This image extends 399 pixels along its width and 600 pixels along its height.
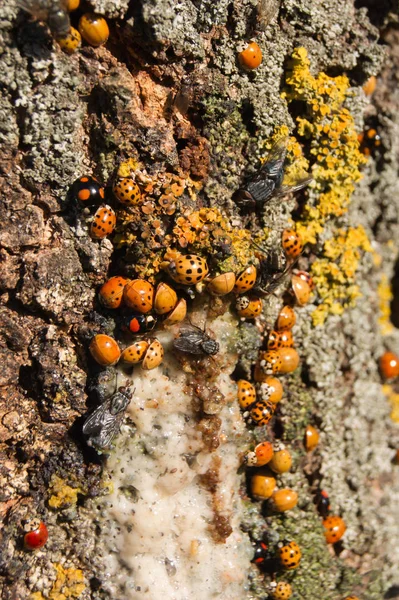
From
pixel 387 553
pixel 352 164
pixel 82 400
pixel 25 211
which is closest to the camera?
pixel 25 211

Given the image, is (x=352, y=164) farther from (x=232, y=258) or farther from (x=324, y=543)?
(x=324, y=543)

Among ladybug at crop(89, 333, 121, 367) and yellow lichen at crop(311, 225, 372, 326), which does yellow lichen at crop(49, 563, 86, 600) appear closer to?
ladybug at crop(89, 333, 121, 367)

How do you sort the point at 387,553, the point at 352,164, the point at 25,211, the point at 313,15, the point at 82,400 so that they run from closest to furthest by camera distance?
the point at 25,211
the point at 82,400
the point at 313,15
the point at 352,164
the point at 387,553

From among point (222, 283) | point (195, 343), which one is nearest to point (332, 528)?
point (195, 343)

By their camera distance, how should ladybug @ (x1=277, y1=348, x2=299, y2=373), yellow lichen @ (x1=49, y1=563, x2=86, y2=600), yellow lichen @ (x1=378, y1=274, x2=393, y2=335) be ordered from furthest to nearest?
1. yellow lichen @ (x1=378, y1=274, x2=393, y2=335)
2. ladybug @ (x1=277, y1=348, x2=299, y2=373)
3. yellow lichen @ (x1=49, y1=563, x2=86, y2=600)

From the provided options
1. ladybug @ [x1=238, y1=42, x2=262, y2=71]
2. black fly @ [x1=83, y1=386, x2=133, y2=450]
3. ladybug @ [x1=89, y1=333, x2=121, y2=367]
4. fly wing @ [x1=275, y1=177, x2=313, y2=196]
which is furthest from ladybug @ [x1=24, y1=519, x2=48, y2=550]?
ladybug @ [x1=238, y1=42, x2=262, y2=71]

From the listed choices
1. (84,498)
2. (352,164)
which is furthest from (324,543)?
(352,164)

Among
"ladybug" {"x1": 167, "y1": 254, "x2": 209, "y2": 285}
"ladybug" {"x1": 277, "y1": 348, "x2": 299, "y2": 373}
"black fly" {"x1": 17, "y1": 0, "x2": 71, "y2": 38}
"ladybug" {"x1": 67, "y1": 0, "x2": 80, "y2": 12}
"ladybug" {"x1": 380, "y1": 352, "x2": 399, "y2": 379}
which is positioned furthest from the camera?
"ladybug" {"x1": 380, "y1": 352, "x2": 399, "y2": 379}
